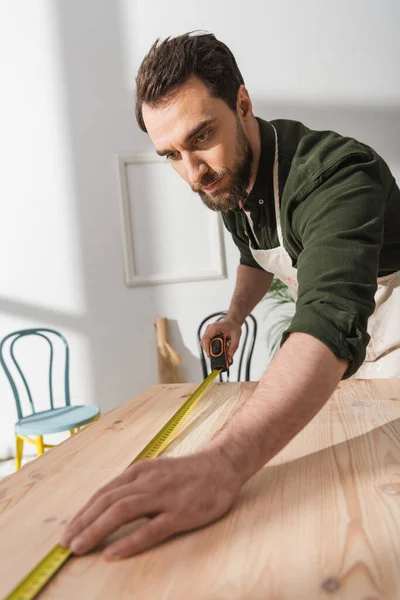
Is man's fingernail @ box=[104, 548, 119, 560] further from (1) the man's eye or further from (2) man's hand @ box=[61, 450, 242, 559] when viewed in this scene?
(1) the man's eye

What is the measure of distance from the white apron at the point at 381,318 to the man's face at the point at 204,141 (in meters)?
0.20

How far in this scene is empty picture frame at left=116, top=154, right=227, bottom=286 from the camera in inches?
161

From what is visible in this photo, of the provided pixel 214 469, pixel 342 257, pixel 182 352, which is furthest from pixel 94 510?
pixel 182 352

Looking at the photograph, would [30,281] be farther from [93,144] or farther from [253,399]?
[253,399]

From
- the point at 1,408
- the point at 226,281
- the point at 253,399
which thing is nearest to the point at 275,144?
the point at 253,399

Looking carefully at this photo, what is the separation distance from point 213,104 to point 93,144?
2997 millimetres

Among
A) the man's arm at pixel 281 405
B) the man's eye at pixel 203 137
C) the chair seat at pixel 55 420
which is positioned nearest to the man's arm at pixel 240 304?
the man's eye at pixel 203 137

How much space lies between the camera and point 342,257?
3.27ft

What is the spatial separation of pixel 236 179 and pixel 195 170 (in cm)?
15

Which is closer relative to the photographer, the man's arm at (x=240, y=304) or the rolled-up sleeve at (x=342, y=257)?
the rolled-up sleeve at (x=342, y=257)

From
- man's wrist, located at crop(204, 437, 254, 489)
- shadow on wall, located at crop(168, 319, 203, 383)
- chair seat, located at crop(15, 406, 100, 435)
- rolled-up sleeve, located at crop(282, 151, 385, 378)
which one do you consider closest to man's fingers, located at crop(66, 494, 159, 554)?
man's wrist, located at crop(204, 437, 254, 489)

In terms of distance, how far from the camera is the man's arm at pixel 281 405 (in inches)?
32.1

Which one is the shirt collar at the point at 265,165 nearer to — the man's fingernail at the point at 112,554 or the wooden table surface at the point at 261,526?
the wooden table surface at the point at 261,526

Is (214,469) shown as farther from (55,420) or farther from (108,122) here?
(108,122)
